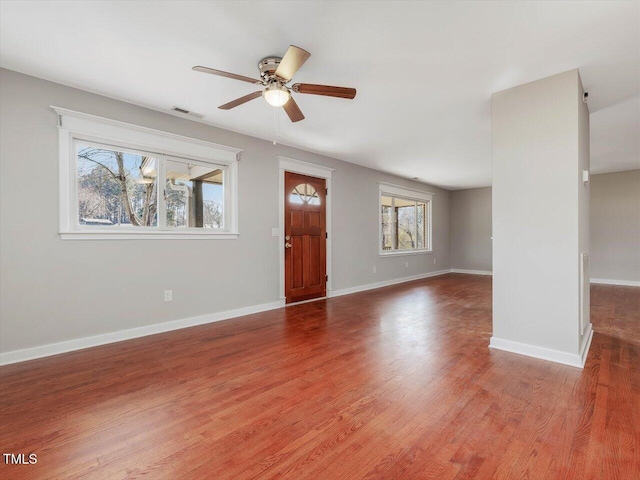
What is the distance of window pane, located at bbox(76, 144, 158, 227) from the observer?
118 inches

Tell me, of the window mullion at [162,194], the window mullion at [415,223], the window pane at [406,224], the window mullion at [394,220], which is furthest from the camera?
the window mullion at [415,223]

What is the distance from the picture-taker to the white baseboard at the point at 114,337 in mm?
2570

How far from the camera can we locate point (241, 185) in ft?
13.4

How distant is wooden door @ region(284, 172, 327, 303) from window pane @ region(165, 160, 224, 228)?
1067 mm

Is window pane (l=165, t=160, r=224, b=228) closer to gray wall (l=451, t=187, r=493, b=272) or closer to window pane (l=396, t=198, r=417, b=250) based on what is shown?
window pane (l=396, t=198, r=417, b=250)

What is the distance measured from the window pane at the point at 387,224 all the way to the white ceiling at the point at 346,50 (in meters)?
3.33

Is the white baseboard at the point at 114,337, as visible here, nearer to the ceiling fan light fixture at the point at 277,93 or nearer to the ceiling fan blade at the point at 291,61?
the ceiling fan light fixture at the point at 277,93

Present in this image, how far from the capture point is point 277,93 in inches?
93.7

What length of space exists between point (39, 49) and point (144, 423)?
2.79 metres

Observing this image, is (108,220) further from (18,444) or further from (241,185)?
(18,444)

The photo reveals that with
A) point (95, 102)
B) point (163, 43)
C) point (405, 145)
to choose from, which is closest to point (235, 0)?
point (163, 43)

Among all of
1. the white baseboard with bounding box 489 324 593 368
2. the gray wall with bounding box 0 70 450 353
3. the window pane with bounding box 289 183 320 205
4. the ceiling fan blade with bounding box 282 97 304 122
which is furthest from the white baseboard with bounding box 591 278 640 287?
A: the ceiling fan blade with bounding box 282 97 304 122

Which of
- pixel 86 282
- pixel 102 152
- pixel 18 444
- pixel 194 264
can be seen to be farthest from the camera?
pixel 194 264

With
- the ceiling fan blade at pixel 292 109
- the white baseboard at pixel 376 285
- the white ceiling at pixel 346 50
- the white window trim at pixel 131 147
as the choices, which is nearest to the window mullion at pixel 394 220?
the white baseboard at pixel 376 285
